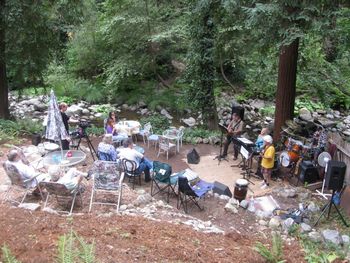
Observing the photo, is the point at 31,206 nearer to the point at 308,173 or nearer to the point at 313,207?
the point at 313,207

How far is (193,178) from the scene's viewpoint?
28.1ft

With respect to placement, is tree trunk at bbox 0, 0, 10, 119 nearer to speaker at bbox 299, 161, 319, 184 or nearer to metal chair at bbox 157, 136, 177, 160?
metal chair at bbox 157, 136, 177, 160

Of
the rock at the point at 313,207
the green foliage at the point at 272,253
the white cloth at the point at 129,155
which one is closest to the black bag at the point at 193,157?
the white cloth at the point at 129,155

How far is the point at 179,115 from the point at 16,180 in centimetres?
1189

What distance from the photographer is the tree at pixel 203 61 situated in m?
13.6

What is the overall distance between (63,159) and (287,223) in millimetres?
4838

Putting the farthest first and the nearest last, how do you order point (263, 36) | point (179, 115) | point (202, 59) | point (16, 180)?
1. point (179, 115)
2. point (202, 59)
3. point (263, 36)
4. point (16, 180)

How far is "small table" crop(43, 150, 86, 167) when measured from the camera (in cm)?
866

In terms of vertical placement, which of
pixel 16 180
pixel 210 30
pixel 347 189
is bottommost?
pixel 347 189

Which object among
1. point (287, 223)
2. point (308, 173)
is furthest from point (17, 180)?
point (308, 173)

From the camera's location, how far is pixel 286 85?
11.4 m

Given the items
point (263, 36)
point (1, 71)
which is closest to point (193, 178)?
point (263, 36)

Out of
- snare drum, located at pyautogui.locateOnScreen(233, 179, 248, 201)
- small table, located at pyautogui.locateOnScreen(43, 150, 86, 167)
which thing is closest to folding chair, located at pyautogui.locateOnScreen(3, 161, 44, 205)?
small table, located at pyautogui.locateOnScreen(43, 150, 86, 167)

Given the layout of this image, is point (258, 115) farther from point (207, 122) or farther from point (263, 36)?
point (263, 36)
